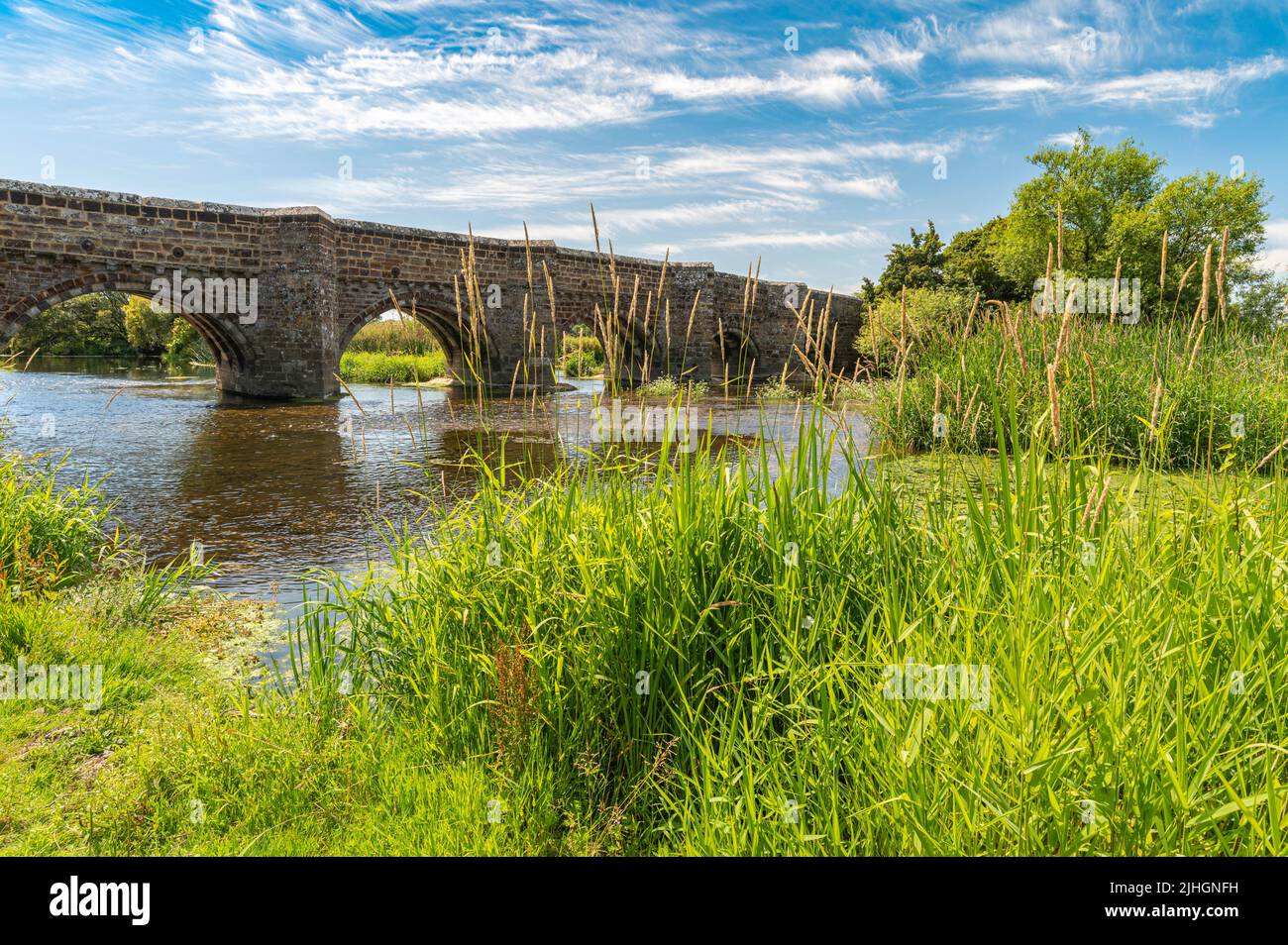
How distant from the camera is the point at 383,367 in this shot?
1099 inches

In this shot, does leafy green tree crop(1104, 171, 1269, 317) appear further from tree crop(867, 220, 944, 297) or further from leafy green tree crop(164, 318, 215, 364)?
leafy green tree crop(164, 318, 215, 364)

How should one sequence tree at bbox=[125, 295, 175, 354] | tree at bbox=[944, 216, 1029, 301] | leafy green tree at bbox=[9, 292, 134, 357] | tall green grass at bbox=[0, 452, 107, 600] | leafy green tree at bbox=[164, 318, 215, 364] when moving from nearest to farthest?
tall green grass at bbox=[0, 452, 107, 600], tree at bbox=[944, 216, 1029, 301], leafy green tree at bbox=[164, 318, 215, 364], tree at bbox=[125, 295, 175, 354], leafy green tree at bbox=[9, 292, 134, 357]

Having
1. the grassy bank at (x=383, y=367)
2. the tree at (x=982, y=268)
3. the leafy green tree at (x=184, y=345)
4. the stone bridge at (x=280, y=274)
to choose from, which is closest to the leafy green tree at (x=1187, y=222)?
the tree at (x=982, y=268)

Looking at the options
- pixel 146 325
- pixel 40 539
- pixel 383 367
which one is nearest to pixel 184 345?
pixel 146 325

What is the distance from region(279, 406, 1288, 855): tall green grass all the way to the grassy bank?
2539 cm

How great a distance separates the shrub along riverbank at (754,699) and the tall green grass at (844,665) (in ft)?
0.05

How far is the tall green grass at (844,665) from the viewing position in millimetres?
1643

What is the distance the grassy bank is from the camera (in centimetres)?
2741

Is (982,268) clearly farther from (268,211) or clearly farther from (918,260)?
(268,211)

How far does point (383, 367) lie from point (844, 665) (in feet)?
92.3

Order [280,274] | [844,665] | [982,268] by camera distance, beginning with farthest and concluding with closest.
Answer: [982,268], [280,274], [844,665]

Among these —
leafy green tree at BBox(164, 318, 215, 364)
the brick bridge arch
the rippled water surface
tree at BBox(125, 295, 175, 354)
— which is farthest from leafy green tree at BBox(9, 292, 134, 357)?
the brick bridge arch
